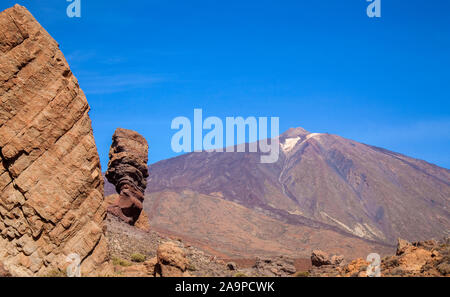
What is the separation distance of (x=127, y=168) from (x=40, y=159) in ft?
87.4

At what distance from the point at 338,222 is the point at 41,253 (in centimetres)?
11281

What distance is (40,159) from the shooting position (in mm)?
15727

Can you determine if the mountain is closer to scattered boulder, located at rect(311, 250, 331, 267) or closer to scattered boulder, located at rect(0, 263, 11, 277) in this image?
scattered boulder, located at rect(311, 250, 331, 267)

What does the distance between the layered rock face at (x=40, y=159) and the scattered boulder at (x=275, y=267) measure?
Result: 2408 centimetres

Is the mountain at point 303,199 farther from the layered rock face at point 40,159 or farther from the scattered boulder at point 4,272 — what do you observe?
the scattered boulder at point 4,272

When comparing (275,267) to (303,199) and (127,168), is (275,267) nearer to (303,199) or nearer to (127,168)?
(127,168)

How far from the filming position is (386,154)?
18812 cm

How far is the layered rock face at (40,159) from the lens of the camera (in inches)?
600

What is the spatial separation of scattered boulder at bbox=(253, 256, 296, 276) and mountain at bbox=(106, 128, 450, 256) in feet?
101

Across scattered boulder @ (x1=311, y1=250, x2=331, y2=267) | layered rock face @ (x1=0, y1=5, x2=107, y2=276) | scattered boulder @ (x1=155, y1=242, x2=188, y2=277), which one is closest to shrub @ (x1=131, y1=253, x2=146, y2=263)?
scattered boulder @ (x1=155, y1=242, x2=188, y2=277)

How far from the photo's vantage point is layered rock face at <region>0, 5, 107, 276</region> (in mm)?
15234

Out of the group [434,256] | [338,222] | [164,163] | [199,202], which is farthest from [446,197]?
[434,256]

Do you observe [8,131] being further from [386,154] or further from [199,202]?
[386,154]

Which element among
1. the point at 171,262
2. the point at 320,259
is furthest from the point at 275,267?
the point at 171,262
